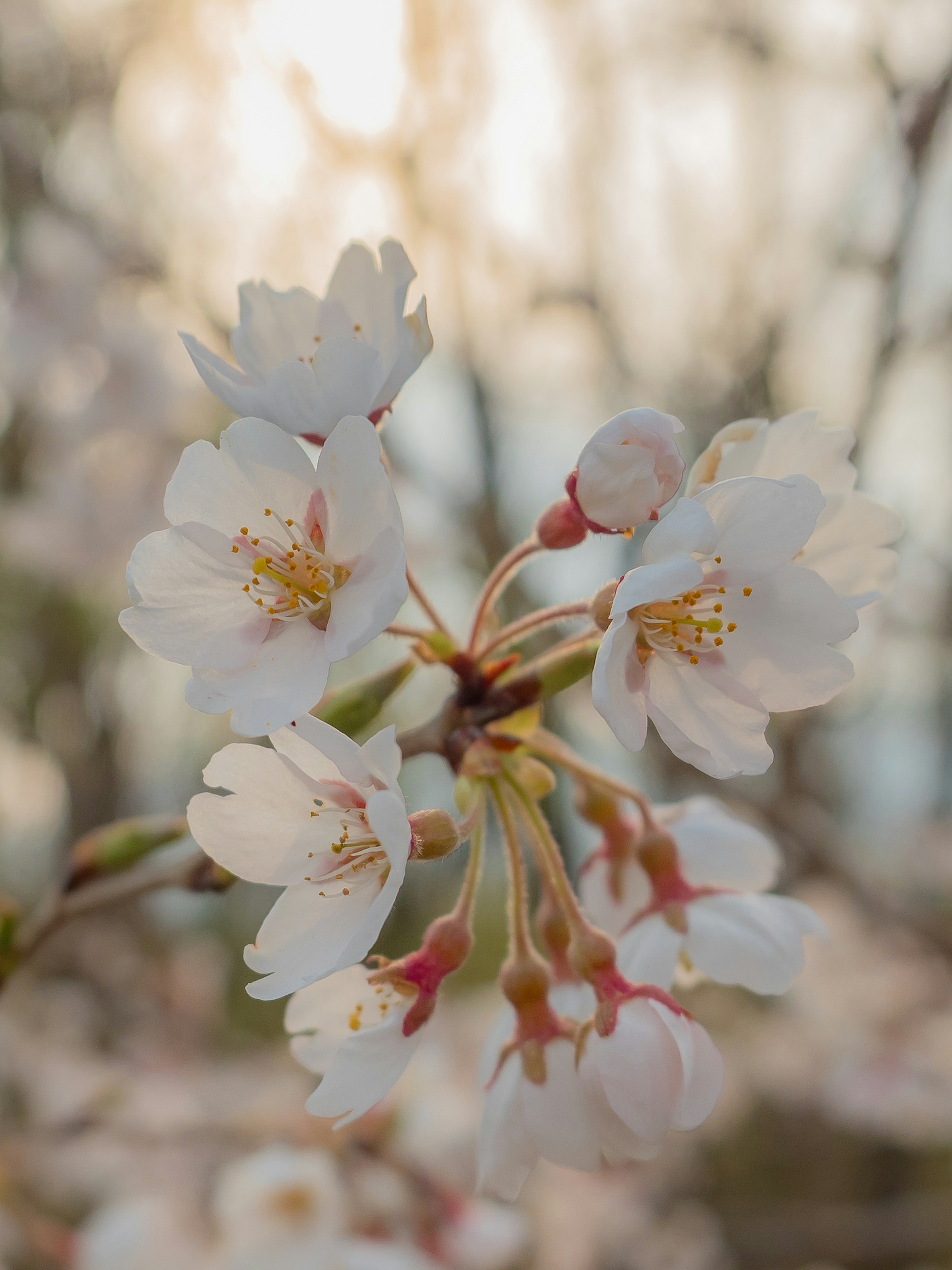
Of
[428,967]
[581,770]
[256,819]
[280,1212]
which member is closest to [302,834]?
[256,819]

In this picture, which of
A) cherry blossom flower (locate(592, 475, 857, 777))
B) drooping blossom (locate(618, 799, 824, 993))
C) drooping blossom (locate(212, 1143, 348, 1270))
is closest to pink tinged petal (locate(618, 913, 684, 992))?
drooping blossom (locate(618, 799, 824, 993))

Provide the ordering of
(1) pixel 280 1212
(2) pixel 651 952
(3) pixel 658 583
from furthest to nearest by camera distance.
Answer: (1) pixel 280 1212 < (2) pixel 651 952 < (3) pixel 658 583

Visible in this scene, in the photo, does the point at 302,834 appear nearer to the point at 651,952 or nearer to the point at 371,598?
the point at 371,598

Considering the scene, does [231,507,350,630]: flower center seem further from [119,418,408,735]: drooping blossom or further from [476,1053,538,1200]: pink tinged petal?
[476,1053,538,1200]: pink tinged petal

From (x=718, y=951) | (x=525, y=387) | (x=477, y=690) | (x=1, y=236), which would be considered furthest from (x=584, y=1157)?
(x=1, y=236)

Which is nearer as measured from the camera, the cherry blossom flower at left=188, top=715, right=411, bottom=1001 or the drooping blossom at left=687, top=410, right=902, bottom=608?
the cherry blossom flower at left=188, top=715, right=411, bottom=1001

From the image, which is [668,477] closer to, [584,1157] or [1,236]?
[584,1157]
